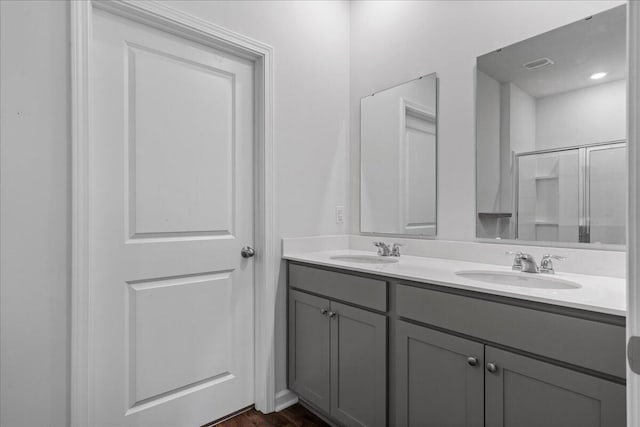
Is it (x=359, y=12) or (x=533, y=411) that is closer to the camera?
(x=533, y=411)

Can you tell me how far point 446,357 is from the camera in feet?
4.25

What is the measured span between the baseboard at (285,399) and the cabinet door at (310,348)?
0.06 metres

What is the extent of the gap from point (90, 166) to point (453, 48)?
5.93 feet

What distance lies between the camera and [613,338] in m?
0.95

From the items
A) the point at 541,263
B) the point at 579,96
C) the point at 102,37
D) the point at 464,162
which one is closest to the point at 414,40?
the point at 464,162

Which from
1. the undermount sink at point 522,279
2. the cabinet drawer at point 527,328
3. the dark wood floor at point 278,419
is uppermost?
the undermount sink at point 522,279

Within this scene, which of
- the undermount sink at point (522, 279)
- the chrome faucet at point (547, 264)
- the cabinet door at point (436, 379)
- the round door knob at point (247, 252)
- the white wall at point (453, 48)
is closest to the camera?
the cabinet door at point (436, 379)

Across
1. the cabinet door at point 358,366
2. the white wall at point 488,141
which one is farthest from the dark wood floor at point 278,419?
the white wall at point 488,141

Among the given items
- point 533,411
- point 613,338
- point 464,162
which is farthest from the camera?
point 464,162

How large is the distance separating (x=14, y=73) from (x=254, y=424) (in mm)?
1861

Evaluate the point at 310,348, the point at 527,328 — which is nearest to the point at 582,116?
the point at 527,328

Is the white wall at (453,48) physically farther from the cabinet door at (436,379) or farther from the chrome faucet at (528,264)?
the cabinet door at (436,379)

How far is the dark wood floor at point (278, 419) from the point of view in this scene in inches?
73.1

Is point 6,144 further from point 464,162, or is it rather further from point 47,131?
point 464,162
